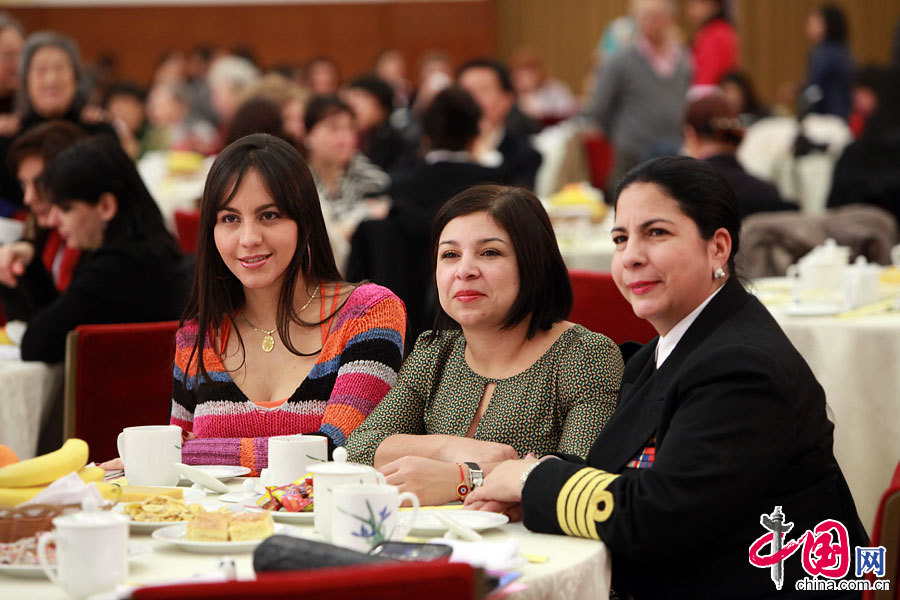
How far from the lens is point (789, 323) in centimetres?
322

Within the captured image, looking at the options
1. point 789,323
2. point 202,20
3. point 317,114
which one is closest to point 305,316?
point 789,323

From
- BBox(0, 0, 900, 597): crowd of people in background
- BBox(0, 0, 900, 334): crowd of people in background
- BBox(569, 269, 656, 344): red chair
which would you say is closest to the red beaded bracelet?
BBox(0, 0, 900, 597): crowd of people in background

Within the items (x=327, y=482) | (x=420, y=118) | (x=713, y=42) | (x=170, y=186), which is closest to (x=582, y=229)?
(x=420, y=118)

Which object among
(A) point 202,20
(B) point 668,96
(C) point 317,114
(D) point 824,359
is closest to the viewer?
(D) point 824,359

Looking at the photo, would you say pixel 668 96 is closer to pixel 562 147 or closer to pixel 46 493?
pixel 562 147

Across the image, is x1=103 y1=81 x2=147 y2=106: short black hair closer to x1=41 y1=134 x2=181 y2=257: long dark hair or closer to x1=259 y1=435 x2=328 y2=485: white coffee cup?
x1=41 y1=134 x2=181 y2=257: long dark hair

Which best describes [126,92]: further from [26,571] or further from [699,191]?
[26,571]

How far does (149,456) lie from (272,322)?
1.67 feet

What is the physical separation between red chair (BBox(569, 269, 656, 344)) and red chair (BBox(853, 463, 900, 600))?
141cm

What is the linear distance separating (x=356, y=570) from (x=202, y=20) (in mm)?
14199

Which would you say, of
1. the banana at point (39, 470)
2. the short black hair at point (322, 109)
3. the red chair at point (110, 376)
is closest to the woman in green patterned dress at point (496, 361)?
the banana at point (39, 470)

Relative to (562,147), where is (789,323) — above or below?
below

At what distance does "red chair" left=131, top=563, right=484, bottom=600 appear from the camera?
3.85ft

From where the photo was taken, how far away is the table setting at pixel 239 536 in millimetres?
1406
